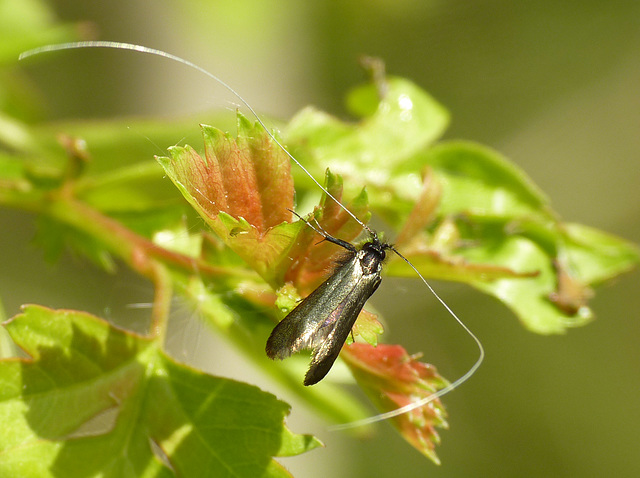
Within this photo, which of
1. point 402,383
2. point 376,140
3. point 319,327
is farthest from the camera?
point 376,140

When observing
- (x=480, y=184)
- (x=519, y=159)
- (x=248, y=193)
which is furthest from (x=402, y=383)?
(x=519, y=159)

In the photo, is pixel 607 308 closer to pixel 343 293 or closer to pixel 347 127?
pixel 347 127

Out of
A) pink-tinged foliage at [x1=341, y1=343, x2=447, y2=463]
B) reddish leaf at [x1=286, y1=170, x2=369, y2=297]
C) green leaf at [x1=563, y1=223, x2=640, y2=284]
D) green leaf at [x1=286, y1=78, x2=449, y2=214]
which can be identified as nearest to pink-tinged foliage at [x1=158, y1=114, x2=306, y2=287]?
reddish leaf at [x1=286, y1=170, x2=369, y2=297]

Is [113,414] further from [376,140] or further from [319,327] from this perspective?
[376,140]

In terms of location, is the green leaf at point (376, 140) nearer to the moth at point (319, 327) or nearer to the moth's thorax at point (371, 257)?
the moth's thorax at point (371, 257)

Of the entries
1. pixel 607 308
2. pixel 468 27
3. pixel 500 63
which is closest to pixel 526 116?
pixel 500 63

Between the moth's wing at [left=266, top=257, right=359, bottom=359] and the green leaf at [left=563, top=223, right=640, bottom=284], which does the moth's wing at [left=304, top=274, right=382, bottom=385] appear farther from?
the green leaf at [left=563, top=223, right=640, bottom=284]

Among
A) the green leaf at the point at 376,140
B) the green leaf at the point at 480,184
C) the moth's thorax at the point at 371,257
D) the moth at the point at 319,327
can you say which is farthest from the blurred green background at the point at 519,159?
the moth at the point at 319,327
